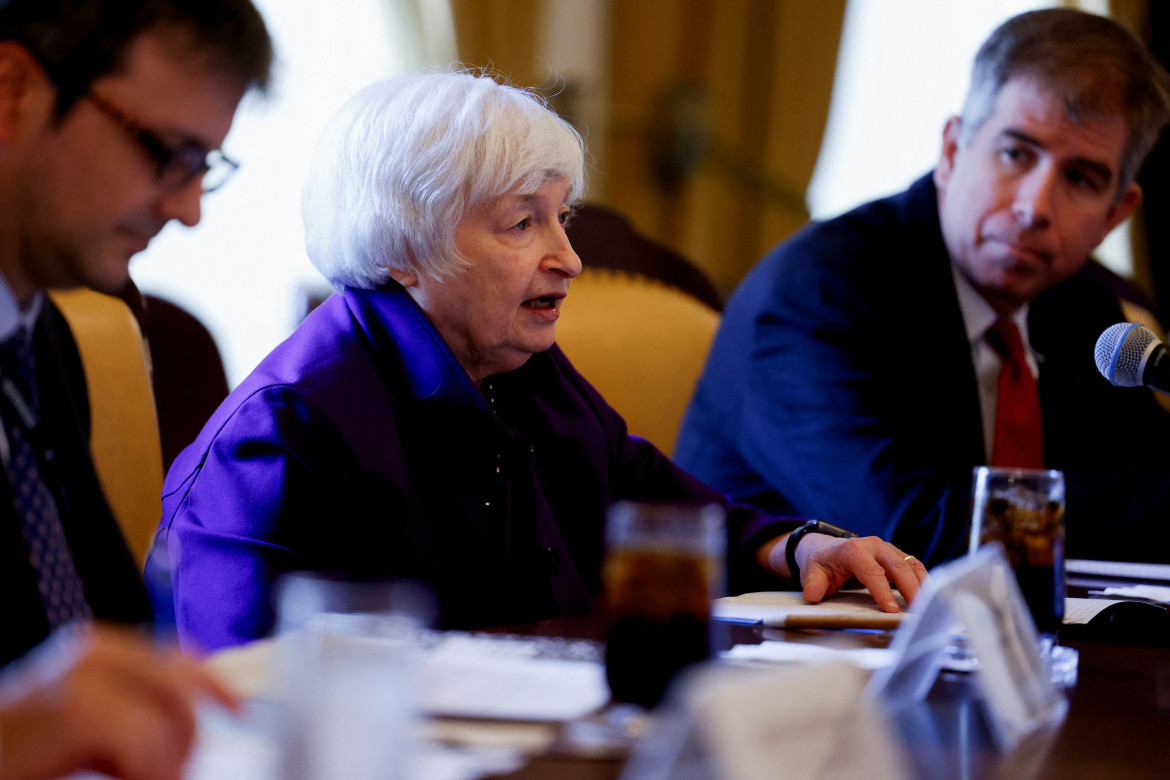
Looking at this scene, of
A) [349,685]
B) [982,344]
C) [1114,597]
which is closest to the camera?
[349,685]

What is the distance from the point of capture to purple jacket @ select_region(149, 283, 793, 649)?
1.38 meters

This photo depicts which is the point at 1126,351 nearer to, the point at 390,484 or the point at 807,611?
the point at 807,611

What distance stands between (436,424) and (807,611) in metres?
0.54

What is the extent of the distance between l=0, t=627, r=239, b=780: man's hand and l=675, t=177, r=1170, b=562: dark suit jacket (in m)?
1.44

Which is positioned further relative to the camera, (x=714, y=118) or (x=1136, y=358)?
(x=714, y=118)

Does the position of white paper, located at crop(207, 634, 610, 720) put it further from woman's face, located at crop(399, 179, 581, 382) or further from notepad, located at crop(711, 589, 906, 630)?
woman's face, located at crop(399, 179, 581, 382)

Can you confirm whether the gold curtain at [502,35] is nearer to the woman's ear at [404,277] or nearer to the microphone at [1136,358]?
the woman's ear at [404,277]

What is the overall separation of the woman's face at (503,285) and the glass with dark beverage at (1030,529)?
2.71 ft

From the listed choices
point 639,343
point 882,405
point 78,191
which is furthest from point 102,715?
point 639,343

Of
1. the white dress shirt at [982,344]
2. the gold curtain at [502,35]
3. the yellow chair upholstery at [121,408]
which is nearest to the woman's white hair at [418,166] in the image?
the yellow chair upholstery at [121,408]

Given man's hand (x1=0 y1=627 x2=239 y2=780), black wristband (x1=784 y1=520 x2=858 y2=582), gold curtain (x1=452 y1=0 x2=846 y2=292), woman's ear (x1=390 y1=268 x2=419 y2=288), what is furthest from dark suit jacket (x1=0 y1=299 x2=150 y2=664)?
gold curtain (x1=452 y1=0 x2=846 y2=292)

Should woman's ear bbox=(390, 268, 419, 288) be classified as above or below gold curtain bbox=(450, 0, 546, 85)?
below

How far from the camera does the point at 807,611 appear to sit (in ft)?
4.25

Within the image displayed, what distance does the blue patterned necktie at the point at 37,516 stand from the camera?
936 mm
